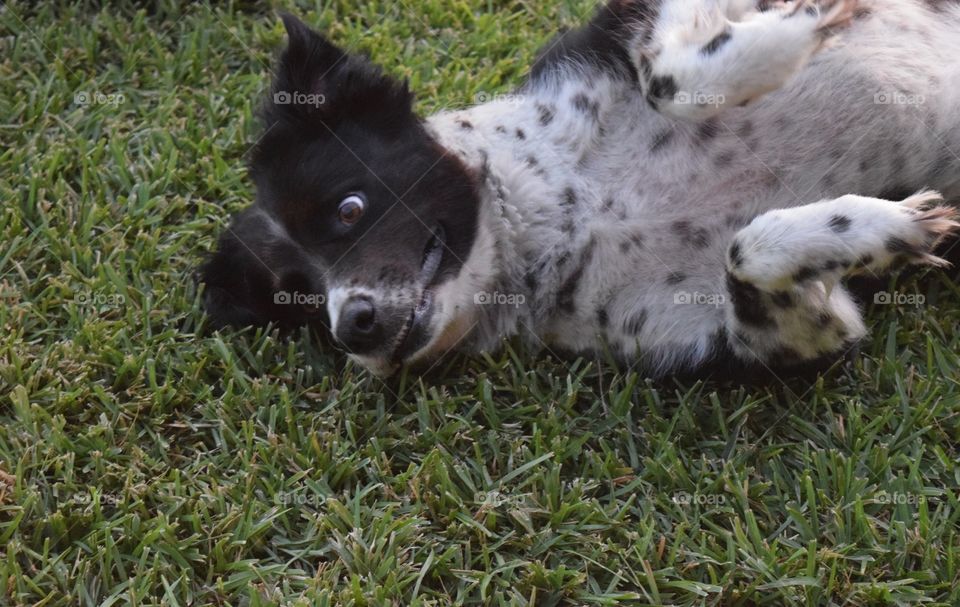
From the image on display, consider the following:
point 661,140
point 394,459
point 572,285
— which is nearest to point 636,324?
point 572,285

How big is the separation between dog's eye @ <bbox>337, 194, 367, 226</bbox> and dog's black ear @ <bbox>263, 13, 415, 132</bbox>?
268 millimetres

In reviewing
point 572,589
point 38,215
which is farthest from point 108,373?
point 572,589

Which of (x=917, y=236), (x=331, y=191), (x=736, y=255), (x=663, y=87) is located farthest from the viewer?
(x=331, y=191)

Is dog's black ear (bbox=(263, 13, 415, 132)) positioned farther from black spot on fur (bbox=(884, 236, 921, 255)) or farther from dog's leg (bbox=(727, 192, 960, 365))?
black spot on fur (bbox=(884, 236, 921, 255))

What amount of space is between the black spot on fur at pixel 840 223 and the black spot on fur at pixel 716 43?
1.96 ft

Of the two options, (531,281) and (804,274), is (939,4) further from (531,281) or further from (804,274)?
(531,281)

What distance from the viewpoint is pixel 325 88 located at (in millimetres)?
3297

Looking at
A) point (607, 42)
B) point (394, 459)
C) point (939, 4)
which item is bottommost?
point (394, 459)

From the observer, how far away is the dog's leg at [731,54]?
117 inches

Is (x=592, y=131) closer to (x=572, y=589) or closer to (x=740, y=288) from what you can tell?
(x=740, y=288)

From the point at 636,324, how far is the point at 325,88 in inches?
45.9

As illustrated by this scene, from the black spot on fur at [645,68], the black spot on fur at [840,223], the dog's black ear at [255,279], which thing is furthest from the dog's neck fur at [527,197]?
the black spot on fur at [840,223]

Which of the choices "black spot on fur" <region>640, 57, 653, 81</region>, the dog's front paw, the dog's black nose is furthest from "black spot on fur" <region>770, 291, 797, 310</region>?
the dog's black nose

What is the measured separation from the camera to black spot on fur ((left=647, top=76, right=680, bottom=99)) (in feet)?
10.0
